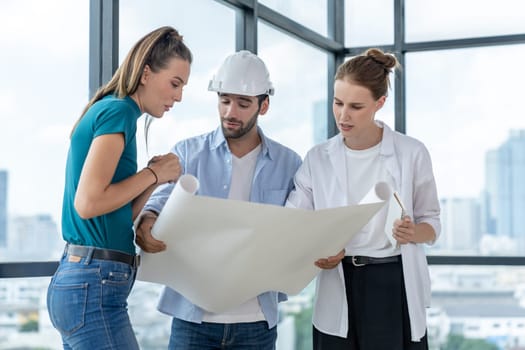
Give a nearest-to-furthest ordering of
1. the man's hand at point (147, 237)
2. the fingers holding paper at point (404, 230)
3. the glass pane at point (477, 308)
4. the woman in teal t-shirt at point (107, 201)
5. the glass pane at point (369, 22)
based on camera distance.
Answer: the woman in teal t-shirt at point (107, 201)
the man's hand at point (147, 237)
the fingers holding paper at point (404, 230)
the glass pane at point (477, 308)
the glass pane at point (369, 22)

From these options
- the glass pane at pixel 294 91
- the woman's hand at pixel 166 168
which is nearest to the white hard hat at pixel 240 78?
the woman's hand at pixel 166 168

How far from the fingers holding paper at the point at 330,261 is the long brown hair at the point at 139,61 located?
27.9 inches

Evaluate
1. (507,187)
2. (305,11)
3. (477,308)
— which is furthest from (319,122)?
(477,308)

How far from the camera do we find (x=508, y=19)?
4074mm

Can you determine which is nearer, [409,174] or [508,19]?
[409,174]

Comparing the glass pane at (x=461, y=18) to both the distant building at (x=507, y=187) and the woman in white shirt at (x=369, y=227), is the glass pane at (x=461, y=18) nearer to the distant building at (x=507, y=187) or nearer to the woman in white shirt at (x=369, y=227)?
the distant building at (x=507, y=187)

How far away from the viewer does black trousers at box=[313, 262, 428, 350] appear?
2.26 meters

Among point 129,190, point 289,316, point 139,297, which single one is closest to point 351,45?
point 289,316

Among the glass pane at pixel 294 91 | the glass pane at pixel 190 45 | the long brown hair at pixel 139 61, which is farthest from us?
the glass pane at pixel 294 91

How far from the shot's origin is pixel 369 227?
2.28 metres

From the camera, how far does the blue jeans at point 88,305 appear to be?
1.67 metres

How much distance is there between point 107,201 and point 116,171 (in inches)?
4.3

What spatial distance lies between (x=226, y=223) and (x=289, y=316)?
204 cm

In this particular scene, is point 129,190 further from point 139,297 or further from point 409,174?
point 139,297
